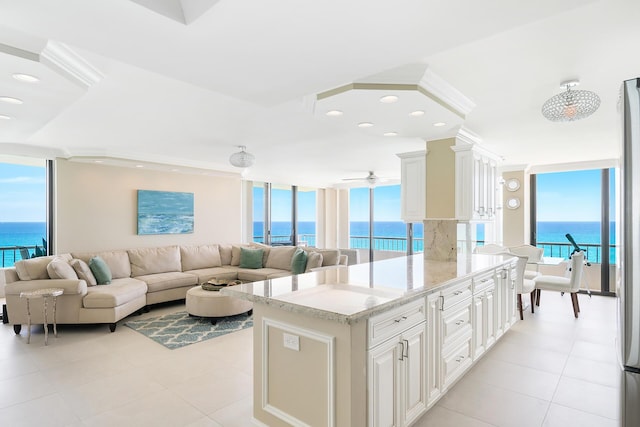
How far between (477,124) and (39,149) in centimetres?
625

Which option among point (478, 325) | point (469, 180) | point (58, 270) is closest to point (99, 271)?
point (58, 270)

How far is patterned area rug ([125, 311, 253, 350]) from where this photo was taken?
13.3 ft

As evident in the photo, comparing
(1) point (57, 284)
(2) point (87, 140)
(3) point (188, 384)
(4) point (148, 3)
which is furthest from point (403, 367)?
(2) point (87, 140)

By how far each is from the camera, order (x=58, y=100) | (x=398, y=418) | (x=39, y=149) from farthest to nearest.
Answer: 1. (x=39, y=149)
2. (x=58, y=100)
3. (x=398, y=418)

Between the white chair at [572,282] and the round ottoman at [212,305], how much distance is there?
4.42 metres

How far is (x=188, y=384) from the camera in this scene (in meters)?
2.97

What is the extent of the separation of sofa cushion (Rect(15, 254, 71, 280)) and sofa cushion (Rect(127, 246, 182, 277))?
143 cm

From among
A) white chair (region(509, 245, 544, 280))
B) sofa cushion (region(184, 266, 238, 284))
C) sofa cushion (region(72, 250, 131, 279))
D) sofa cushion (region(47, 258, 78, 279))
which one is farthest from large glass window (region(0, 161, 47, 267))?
white chair (region(509, 245, 544, 280))

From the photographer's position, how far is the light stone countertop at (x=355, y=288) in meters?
1.90

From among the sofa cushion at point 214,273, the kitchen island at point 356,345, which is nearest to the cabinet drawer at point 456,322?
the kitchen island at point 356,345

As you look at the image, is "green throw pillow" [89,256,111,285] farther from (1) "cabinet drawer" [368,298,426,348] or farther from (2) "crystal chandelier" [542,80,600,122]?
(2) "crystal chandelier" [542,80,600,122]

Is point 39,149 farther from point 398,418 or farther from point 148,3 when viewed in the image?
point 398,418

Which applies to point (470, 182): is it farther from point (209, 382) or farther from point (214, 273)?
point (214, 273)

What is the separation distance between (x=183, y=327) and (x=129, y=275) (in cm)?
181
